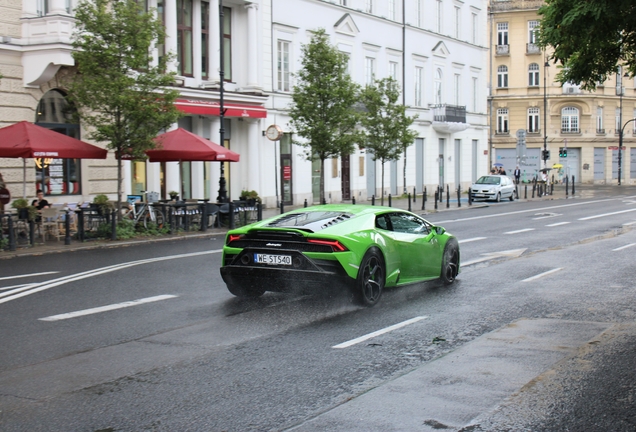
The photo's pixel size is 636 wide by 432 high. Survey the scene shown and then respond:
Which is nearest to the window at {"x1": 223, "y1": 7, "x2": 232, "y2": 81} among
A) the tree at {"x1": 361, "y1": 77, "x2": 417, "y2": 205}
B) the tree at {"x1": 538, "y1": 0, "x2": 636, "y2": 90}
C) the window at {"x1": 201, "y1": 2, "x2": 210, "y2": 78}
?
the window at {"x1": 201, "y1": 2, "x2": 210, "y2": 78}

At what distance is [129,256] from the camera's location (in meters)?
16.8

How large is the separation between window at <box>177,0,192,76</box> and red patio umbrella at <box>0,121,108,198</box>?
11390 mm

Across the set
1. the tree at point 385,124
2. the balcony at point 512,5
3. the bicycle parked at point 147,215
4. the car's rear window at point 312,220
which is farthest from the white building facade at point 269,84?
the balcony at point 512,5

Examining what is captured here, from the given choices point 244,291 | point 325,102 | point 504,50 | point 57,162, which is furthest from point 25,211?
point 504,50

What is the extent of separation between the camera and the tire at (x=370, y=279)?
32.6 ft

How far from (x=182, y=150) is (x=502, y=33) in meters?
60.5

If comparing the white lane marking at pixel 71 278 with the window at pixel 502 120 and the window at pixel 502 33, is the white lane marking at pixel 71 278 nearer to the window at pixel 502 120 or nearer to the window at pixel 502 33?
the window at pixel 502 120

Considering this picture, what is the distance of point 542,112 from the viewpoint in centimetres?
7456

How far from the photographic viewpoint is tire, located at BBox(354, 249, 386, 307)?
32.6ft

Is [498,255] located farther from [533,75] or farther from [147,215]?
[533,75]

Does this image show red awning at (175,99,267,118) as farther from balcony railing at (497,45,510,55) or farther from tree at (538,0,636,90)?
balcony railing at (497,45,510,55)

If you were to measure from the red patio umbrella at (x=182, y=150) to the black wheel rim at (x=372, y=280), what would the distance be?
43.0ft

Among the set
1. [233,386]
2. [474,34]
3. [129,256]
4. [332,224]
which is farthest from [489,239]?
[474,34]

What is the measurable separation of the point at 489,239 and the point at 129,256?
30.5 feet
